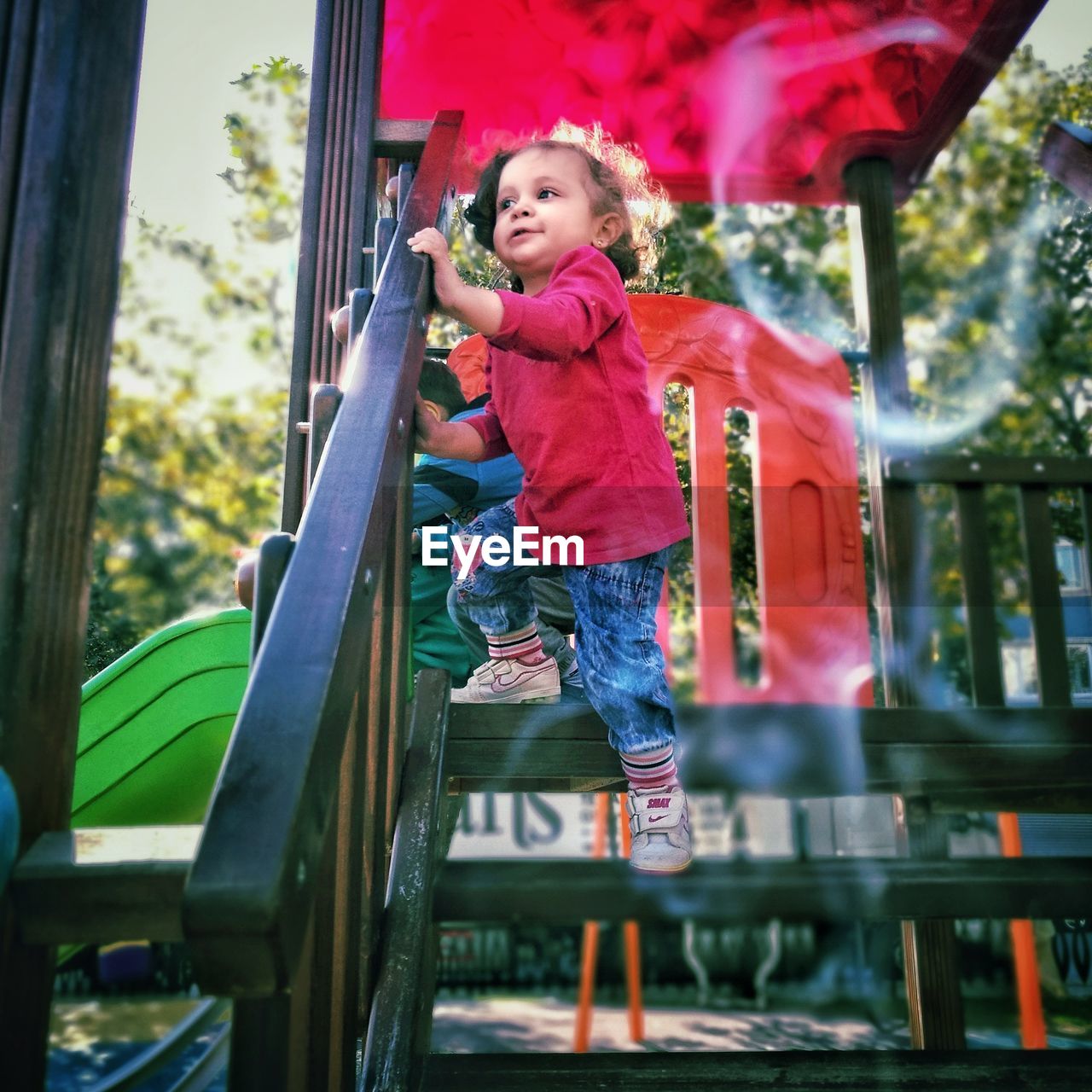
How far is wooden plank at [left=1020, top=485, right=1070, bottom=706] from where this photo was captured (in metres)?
2.03

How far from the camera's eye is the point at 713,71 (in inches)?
122

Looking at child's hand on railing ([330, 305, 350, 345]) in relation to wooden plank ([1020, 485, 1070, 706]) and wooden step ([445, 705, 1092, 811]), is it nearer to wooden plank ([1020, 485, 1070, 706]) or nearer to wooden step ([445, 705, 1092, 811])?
wooden step ([445, 705, 1092, 811])

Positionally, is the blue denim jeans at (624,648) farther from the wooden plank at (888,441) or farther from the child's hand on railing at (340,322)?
the wooden plank at (888,441)

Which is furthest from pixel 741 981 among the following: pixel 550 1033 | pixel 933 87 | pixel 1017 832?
pixel 933 87

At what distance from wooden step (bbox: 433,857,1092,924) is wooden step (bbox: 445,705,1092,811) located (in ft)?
0.55

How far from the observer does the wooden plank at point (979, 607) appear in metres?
2.07

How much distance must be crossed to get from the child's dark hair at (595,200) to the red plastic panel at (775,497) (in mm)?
907

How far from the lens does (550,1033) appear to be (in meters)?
6.18

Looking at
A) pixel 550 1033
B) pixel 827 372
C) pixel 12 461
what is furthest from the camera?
pixel 550 1033

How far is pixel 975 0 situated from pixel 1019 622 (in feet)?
12.6

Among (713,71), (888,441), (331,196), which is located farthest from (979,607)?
(713,71)

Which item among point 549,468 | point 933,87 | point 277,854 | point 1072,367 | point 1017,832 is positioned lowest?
point 1017,832

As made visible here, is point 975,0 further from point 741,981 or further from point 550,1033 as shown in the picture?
point 741,981

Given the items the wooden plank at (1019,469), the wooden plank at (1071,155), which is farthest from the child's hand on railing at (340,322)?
the wooden plank at (1071,155)
